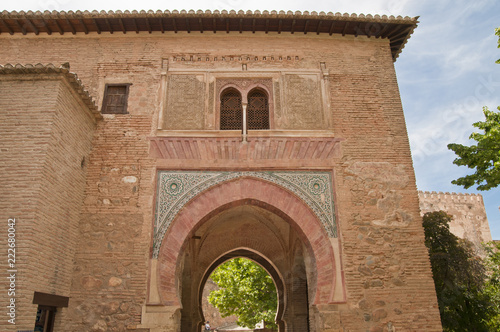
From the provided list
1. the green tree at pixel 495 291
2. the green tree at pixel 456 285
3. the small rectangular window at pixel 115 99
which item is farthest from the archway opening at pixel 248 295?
the small rectangular window at pixel 115 99

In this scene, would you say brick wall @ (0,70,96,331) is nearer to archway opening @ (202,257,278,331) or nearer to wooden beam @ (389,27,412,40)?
wooden beam @ (389,27,412,40)

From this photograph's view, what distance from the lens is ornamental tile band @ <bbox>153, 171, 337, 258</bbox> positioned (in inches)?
275

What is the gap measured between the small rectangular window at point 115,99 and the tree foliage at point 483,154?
22.2 ft

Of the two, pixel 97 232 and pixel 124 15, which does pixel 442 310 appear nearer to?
pixel 97 232

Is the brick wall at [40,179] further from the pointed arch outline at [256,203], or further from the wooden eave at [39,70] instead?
the pointed arch outline at [256,203]

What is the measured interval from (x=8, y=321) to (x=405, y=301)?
5.74 m

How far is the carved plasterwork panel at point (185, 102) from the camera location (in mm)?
7688

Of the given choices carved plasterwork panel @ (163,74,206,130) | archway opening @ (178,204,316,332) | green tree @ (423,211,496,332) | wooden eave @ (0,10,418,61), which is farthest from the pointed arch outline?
green tree @ (423,211,496,332)

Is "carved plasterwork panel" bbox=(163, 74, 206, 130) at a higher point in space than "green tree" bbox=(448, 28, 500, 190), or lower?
higher

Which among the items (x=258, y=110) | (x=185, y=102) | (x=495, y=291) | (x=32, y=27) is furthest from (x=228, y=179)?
(x=495, y=291)

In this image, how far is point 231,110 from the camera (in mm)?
8000

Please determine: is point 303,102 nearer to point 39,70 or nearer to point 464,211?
point 39,70

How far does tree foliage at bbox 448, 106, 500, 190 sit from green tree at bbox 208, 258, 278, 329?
952 cm

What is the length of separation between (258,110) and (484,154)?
4488 millimetres
